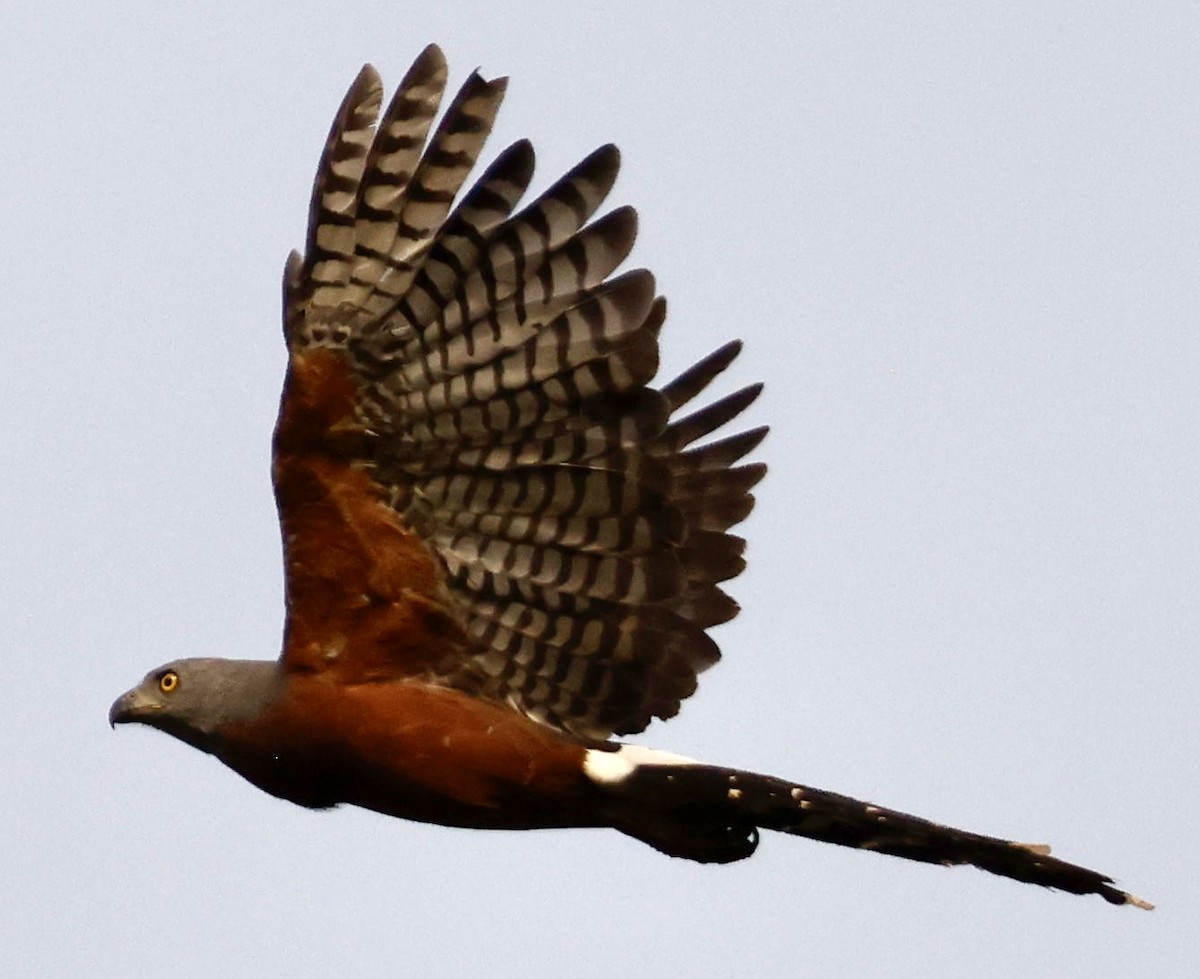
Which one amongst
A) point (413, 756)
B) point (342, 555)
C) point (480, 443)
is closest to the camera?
point (480, 443)

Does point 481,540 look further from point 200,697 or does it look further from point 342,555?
point 200,697

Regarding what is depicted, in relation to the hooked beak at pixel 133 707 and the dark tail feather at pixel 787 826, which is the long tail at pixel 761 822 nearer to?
the dark tail feather at pixel 787 826

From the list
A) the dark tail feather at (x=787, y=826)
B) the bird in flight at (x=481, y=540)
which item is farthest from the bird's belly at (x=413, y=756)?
the dark tail feather at (x=787, y=826)

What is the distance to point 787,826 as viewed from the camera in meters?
9.32

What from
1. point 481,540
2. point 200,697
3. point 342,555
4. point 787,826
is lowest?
point 787,826

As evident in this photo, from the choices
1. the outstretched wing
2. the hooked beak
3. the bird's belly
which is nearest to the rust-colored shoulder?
the outstretched wing

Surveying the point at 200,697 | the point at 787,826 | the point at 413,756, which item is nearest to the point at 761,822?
the point at 787,826

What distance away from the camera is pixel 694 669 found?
963cm

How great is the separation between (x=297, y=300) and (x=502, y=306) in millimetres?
783

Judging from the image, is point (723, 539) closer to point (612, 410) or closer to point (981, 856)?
point (612, 410)

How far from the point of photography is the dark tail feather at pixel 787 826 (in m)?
8.94

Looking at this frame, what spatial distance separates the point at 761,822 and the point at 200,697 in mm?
2369

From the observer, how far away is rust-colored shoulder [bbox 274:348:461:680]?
28.8 ft

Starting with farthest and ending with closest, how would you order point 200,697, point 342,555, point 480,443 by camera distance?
point 200,697, point 342,555, point 480,443
